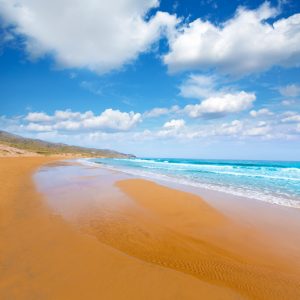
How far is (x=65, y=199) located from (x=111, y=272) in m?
7.22

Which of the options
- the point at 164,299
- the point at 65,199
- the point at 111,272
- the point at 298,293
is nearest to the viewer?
the point at 164,299

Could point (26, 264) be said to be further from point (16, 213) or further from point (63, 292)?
point (16, 213)

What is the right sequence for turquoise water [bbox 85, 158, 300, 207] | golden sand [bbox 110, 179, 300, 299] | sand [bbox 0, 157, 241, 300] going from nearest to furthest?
sand [bbox 0, 157, 241, 300]
golden sand [bbox 110, 179, 300, 299]
turquoise water [bbox 85, 158, 300, 207]

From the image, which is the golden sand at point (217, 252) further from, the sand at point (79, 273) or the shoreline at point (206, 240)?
the sand at point (79, 273)

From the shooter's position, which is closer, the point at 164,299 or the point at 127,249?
the point at 164,299

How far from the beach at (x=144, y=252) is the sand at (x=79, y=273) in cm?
2

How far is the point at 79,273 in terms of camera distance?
4.15 m

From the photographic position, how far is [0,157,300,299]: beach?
12.5ft

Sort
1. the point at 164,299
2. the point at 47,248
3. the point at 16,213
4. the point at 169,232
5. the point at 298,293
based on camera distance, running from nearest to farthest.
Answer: the point at 164,299 → the point at 298,293 → the point at 47,248 → the point at 169,232 → the point at 16,213

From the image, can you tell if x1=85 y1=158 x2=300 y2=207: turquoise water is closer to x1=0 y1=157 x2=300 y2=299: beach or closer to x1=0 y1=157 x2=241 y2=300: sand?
x1=0 y1=157 x2=300 y2=299: beach

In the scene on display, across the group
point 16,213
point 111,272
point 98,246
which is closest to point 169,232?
point 98,246

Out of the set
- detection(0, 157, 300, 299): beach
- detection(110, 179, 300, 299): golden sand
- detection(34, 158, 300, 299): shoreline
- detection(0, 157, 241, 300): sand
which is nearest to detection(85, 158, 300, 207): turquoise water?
detection(34, 158, 300, 299): shoreline

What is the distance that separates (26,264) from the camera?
436 centimetres

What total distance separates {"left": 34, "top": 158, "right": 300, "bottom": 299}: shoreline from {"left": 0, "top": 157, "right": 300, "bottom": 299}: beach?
0.03 m
